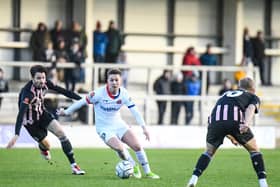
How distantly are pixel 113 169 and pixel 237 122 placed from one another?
4729 mm

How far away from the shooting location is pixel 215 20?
32.6 m

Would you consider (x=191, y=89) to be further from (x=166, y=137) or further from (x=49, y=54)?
(x=49, y=54)

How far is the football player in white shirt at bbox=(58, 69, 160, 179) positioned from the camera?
1511cm

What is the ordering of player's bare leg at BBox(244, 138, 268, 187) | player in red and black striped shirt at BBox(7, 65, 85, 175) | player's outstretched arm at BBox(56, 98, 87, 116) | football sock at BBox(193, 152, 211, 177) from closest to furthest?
football sock at BBox(193, 152, 211, 177), player's bare leg at BBox(244, 138, 268, 187), player's outstretched arm at BBox(56, 98, 87, 116), player in red and black striped shirt at BBox(7, 65, 85, 175)

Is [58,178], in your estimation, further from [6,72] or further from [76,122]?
[6,72]

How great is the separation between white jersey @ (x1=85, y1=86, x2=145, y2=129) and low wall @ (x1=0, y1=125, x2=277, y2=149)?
953 cm

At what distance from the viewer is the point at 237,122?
1326 cm

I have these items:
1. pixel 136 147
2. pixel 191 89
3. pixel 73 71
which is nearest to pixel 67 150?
pixel 136 147

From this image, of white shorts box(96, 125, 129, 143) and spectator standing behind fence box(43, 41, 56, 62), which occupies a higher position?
spectator standing behind fence box(43, 41, 56, 62)

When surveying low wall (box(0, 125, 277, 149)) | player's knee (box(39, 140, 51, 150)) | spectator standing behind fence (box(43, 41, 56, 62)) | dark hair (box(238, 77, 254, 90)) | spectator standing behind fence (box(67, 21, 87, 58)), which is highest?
spectator standing behind fence (box(67, 21, 87, 58))

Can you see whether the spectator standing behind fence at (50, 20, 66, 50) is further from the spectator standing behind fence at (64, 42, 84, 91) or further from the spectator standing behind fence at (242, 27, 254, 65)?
the spectator standing behind fence at (242, 27, 254, 65)

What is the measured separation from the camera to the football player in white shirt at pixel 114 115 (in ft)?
49.6

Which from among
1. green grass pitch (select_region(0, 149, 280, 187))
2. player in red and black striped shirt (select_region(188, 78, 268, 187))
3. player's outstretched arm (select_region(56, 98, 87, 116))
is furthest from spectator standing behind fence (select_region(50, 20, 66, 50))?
Answer: player in red and black striped shirt (select_region(188, 78, 268, 187))

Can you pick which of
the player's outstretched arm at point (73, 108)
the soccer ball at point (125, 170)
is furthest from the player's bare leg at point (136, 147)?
the player's outstretched arm at point (73, 108)
